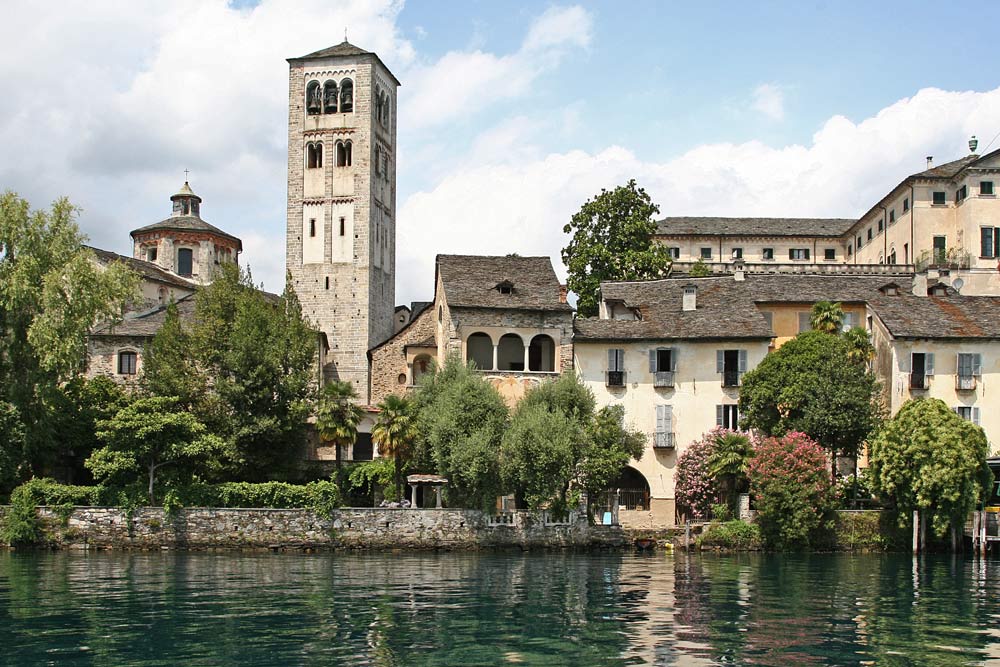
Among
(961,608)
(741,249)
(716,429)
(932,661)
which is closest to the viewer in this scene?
(932,661)

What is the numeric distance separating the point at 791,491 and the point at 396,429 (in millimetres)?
17485

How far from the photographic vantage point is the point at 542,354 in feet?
198

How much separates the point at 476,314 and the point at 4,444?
915 inches

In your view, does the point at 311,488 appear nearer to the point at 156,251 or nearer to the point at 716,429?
the point at 716,429

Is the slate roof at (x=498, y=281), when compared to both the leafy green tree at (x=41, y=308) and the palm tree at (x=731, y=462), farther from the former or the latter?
the leafy green tree at (x=41, y=308)

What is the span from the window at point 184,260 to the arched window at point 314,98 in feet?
94.9

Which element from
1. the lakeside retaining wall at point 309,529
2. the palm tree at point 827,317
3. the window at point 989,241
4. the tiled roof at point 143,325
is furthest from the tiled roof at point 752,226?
the lakeside retaining wall at point 309,529

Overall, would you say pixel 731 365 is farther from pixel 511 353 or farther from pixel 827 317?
pixel 511 353

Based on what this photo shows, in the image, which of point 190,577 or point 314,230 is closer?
point 190,577

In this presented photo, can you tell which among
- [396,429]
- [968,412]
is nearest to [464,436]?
[396,429]

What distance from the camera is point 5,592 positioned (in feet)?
104

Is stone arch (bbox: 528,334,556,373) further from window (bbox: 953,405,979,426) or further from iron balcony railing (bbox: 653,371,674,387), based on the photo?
window (bbox: 953,405,979,426)

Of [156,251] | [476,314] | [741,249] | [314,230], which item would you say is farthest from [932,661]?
[156,251]

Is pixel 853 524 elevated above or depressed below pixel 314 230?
below
